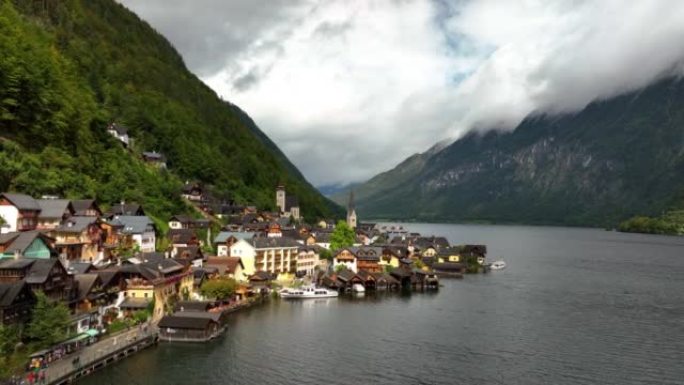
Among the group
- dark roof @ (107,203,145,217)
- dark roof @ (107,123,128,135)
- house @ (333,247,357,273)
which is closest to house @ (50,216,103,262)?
dark roof @ (107,203,145,217)

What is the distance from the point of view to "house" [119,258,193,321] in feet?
207

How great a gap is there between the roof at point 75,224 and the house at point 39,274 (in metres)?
16.9

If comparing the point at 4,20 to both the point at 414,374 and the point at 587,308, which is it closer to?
the point at 414,374

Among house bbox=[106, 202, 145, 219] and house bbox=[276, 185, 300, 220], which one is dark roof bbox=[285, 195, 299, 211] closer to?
house bbox=[276, 185, 300, 220]

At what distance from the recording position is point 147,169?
12075cm

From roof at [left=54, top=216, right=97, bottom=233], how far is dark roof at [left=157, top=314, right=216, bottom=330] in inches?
718

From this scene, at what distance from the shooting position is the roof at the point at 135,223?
273 ft

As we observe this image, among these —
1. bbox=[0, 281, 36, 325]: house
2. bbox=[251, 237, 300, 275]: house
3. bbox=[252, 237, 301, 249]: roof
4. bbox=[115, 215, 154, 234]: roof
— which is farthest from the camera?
bbox=[252, 237, 301, 249]: roof

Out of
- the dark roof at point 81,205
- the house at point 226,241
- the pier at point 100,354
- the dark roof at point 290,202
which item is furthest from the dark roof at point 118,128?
the pier at point 100,354

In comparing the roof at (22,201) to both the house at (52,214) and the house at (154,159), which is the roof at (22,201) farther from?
the house at (154,159)

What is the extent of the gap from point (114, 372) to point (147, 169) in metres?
78.0

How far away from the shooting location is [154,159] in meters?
132

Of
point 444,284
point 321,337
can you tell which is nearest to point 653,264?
point 444,284

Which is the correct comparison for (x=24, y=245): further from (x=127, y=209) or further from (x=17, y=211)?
(x=127, y=209)
